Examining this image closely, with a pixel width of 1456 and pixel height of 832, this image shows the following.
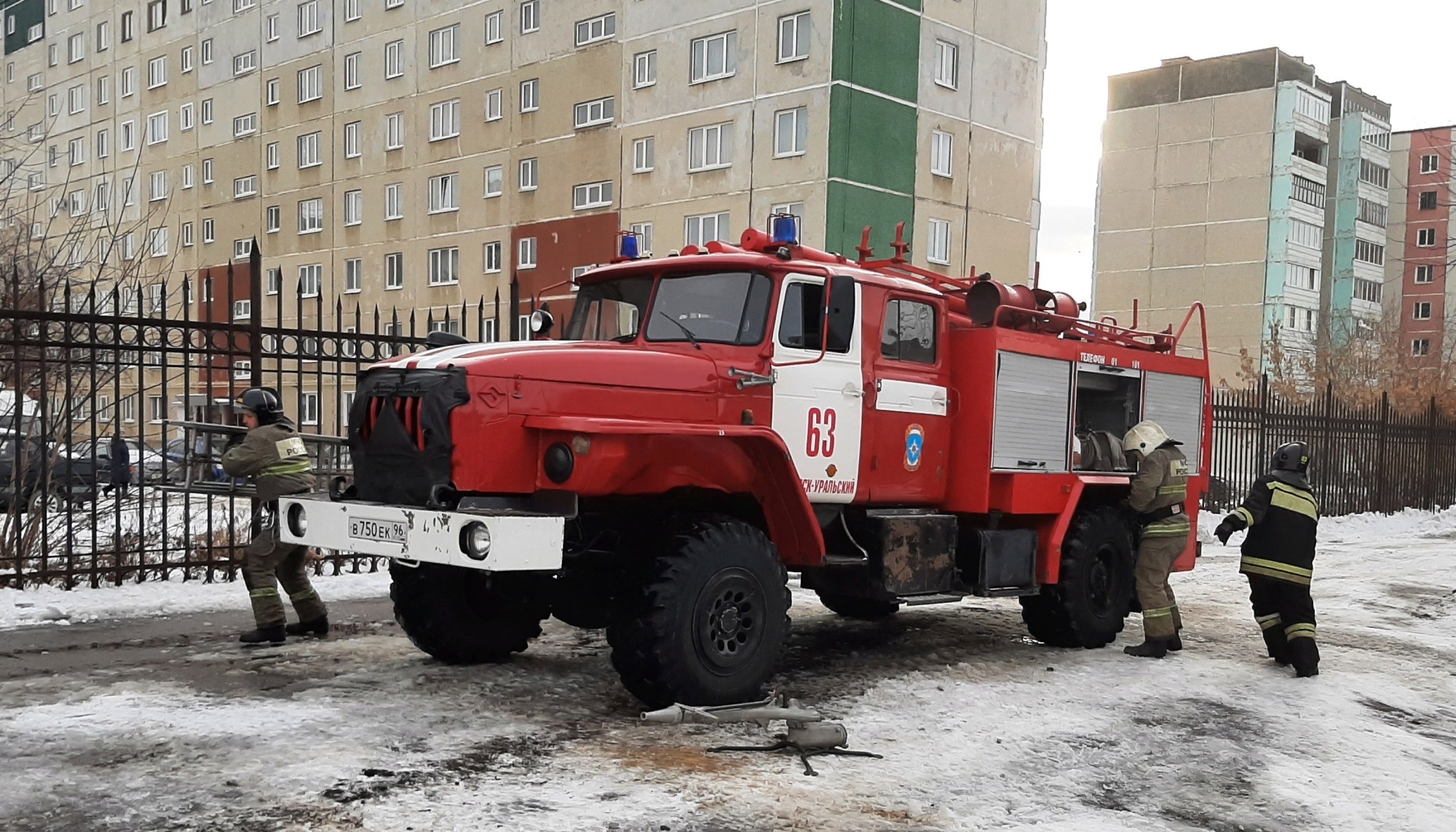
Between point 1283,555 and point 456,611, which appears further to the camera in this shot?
point 1283,555

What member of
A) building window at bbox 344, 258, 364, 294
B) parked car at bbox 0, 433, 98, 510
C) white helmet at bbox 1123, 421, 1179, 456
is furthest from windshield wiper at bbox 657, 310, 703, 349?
building window at bbox 344, 258, 364, 294

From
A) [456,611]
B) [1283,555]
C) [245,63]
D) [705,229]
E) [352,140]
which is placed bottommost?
[456,611]

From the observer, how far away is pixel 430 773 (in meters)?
5.09

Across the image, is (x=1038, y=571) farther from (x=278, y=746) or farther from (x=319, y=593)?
(x=319, y=593)

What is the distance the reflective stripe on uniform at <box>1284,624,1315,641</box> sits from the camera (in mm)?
7969

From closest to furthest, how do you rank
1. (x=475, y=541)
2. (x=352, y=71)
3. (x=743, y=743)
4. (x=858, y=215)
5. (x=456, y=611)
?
(x=475, y=541), (x=743, y=743), (x=456, y=611), (x=858, y=215), (x=352, y=71)

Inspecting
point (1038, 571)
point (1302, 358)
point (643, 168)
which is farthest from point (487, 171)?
point (1038, 571)

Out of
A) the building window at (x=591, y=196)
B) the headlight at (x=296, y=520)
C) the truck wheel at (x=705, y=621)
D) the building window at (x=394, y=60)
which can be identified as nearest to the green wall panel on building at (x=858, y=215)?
the building window at (x=591, y=196)

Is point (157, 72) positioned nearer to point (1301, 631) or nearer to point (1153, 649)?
point (1153, 649)

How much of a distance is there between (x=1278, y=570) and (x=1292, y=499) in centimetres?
50

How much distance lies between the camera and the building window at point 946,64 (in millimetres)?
29094

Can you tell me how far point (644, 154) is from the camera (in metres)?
30.6

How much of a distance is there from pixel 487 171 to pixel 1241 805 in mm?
31239

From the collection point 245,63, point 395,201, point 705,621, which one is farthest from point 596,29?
point 705,621
